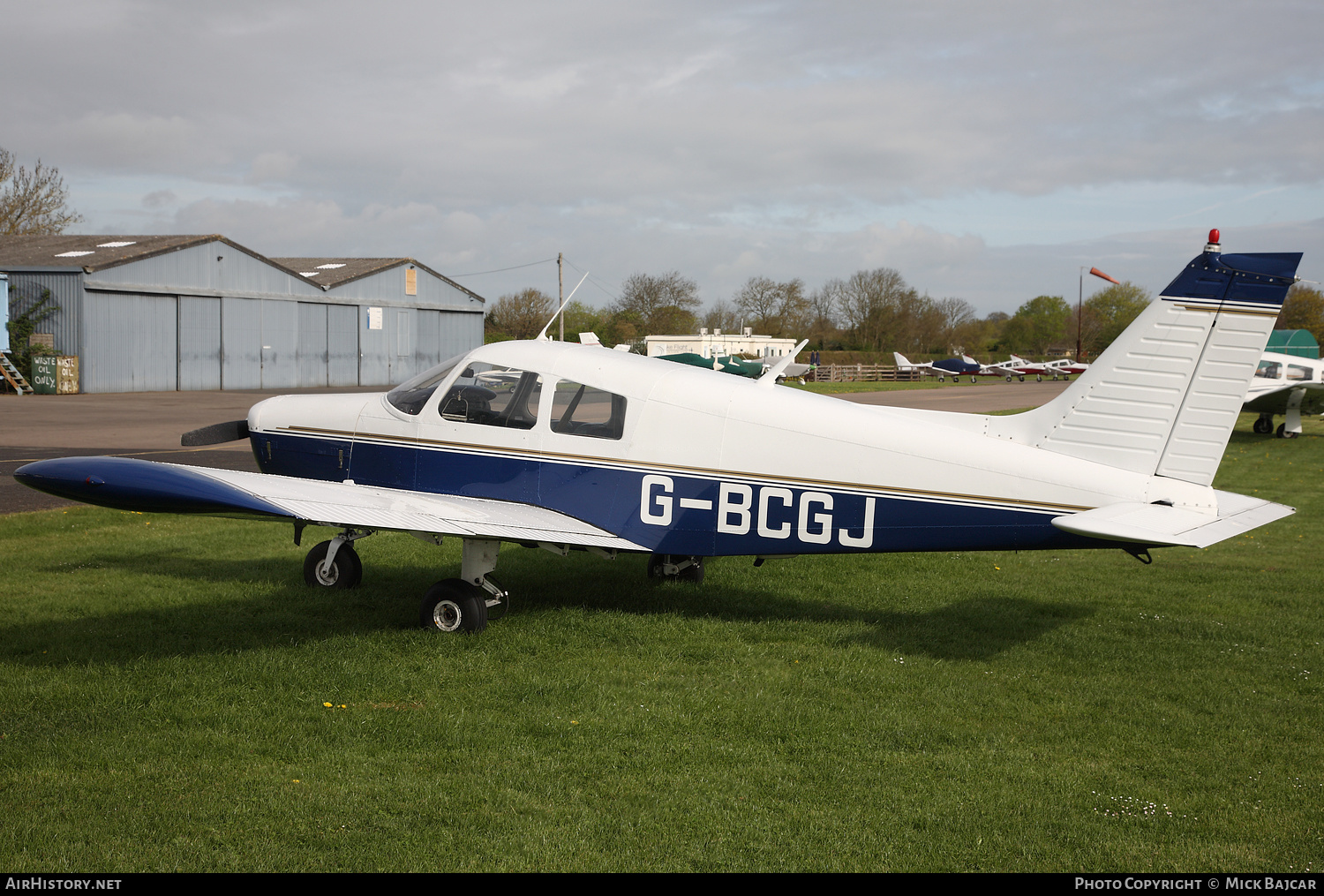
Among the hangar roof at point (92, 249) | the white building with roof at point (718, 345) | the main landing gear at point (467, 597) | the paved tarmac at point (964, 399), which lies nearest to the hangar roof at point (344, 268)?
the hangar roof at point (92, 249)

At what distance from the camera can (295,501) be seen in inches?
236

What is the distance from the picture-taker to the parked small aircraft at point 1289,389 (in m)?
24.6

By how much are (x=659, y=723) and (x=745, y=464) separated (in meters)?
2.08

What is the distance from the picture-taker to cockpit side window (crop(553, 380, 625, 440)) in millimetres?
7070

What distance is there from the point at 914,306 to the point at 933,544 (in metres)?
85.2

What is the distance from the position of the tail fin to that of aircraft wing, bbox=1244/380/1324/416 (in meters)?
21.8

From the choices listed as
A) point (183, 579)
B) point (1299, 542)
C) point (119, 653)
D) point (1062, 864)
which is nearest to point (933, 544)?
point (1062, 864)

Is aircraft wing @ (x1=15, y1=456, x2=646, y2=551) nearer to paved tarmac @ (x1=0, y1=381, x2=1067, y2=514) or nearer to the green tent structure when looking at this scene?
paved tarmac @ (x1=0, y1=381, x2=1067, y2=514)

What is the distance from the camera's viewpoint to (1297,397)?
24.7 metres

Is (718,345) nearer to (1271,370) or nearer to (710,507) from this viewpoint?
(1271,370)

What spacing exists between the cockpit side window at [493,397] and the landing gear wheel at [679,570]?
2083mm

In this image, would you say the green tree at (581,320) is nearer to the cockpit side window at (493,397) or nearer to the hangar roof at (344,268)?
the hangar roof at (344,268)

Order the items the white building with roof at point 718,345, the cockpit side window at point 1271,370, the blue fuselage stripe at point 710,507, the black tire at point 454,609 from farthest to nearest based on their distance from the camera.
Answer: the white building with roof at point 718,345, the cockpit side window at point 1271,370, the black tire at point 454,609, the blue fuselage stripe at point 710,507

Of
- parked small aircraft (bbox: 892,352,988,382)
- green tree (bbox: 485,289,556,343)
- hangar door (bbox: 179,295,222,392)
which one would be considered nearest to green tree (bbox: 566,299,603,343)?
green tree (bbox: 485,289,556,343)
